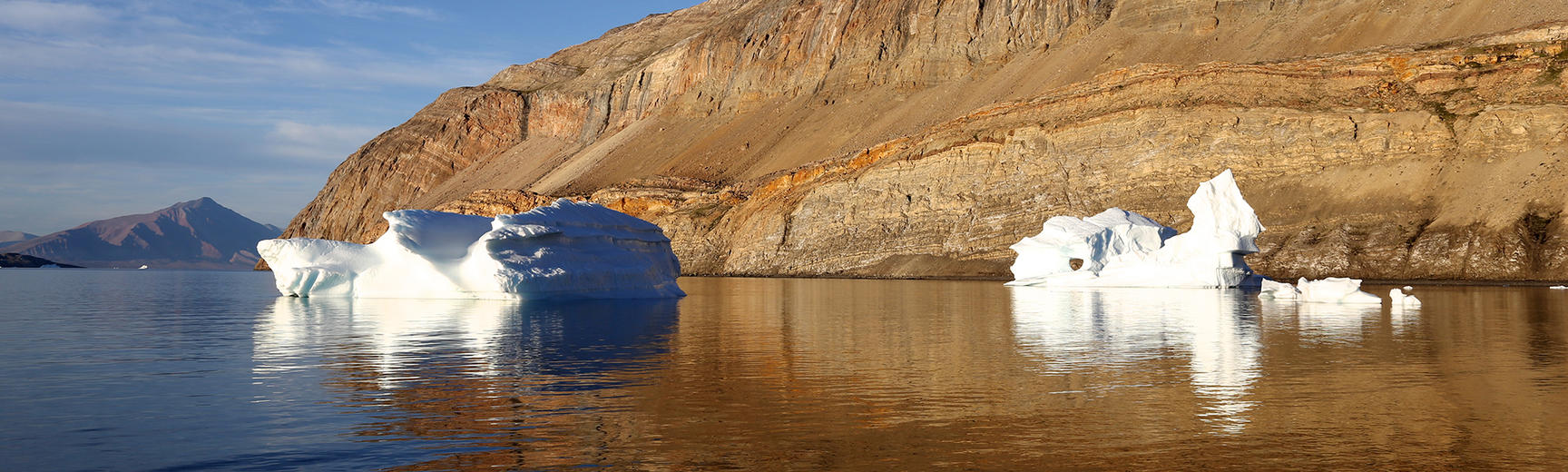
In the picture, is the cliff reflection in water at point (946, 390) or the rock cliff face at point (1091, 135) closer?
the cliff reflection in water at point (946, 390)

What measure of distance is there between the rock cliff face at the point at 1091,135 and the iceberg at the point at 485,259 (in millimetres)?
33796

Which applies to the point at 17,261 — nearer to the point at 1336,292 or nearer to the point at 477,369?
the point at 1336,292

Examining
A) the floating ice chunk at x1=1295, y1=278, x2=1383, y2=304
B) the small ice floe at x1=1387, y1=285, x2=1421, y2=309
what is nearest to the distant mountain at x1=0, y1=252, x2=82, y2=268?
the floating ice chunk at x1=1295, y1=278, x2=1383, y2=304

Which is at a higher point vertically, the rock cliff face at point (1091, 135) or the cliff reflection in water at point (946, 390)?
the rock cliff face at point (1091, 135)

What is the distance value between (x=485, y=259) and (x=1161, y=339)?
1923 centimetres

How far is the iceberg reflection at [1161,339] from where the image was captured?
12703 millimetres

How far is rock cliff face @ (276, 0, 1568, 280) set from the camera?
57.2 meters

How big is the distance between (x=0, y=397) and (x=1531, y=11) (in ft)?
251

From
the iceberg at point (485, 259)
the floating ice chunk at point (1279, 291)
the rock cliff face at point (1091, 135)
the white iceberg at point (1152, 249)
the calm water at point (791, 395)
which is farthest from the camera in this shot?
the rock cliff face at point (1091, 135)

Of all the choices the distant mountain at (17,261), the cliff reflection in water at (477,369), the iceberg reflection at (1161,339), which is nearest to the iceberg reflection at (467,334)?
the cliff reflection in water at (477,369)

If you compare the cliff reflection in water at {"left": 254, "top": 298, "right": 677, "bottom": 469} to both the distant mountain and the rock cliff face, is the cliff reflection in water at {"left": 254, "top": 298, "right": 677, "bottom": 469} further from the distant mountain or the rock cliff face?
the distant mountain

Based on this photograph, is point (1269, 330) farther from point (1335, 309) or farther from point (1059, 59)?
point (1059, 59)

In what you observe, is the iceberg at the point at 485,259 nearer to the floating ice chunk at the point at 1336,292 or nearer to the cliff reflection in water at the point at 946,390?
the cliff reflection in water at the point at 946,390

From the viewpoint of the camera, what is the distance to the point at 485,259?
32.6 m
